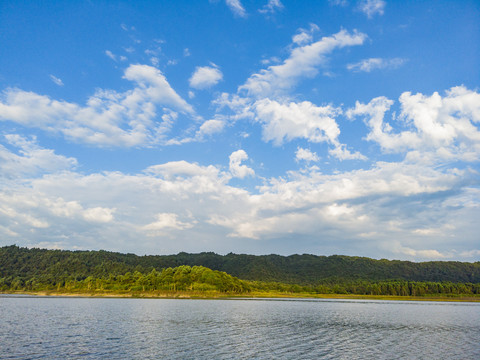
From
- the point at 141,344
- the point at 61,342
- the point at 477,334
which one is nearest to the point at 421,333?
the point at 477,334

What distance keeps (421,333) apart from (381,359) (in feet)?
109

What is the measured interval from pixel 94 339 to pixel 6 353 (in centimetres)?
1353

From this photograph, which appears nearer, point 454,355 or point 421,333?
point 454,355

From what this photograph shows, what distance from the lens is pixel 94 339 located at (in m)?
49.8

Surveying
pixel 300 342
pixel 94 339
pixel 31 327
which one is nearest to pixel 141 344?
Answer: pixel 94 339

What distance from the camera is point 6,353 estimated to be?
124 feet

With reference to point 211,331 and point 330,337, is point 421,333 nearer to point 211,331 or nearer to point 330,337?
point 330,337

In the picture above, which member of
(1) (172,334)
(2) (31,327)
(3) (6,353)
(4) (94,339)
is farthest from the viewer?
(2) (31,327)

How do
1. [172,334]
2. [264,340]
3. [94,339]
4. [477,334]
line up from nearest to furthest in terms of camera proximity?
[94,339]
[264,340]
[172,334]
[477,334]

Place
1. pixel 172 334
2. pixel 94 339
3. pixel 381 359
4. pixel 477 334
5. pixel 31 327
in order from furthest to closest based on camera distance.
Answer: pixel 477 334 < pixel 31 327 < pixel 172 334 < pixel 94 339 < pixel 381 359

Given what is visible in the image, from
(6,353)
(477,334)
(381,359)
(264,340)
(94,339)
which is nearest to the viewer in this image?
(6,353)

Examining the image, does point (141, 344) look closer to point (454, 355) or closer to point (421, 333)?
point (454, 355)

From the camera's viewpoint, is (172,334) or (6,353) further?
(172,334)

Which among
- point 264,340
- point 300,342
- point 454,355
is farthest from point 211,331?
point 454,355
